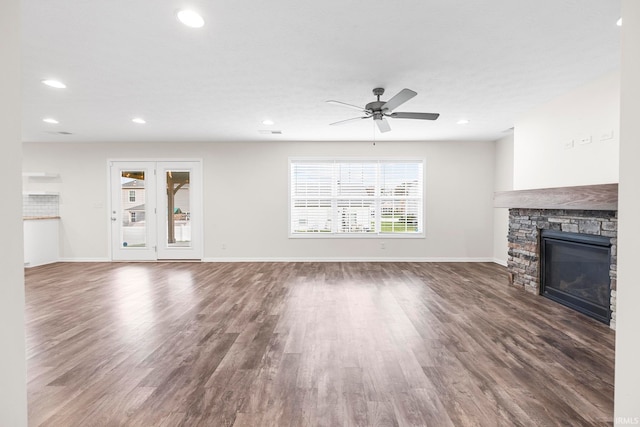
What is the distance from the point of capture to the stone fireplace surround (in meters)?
2.96

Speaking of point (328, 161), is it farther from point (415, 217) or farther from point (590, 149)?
point (590, 149)

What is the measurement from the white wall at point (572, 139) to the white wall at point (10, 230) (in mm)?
4448

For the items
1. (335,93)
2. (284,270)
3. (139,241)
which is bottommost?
(284,270)

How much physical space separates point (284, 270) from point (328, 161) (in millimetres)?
2477

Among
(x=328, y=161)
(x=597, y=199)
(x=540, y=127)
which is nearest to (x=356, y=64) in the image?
(x=597, y=199)

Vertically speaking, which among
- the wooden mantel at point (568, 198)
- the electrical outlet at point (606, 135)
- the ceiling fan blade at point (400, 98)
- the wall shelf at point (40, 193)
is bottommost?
the wooden mantel at point (568, 198)

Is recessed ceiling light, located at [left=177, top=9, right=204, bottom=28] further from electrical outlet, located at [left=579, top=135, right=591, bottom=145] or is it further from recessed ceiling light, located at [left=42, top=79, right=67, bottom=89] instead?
electrical outlet, located at [left=579, top=135, right=591, bottom=145]

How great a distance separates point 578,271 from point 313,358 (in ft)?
10.7

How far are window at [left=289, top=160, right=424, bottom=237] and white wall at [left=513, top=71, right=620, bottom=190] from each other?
2.16 m

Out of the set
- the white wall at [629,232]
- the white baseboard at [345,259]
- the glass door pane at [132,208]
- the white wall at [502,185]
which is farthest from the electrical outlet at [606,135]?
the glass door pane at [132,208]

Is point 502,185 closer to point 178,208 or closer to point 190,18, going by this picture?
point 190,18

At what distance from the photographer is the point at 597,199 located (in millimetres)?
2949

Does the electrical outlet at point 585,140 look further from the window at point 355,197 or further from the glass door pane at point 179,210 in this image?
the glass door pane at point 179,210

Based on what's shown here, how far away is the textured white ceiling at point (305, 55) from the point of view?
2164mm
